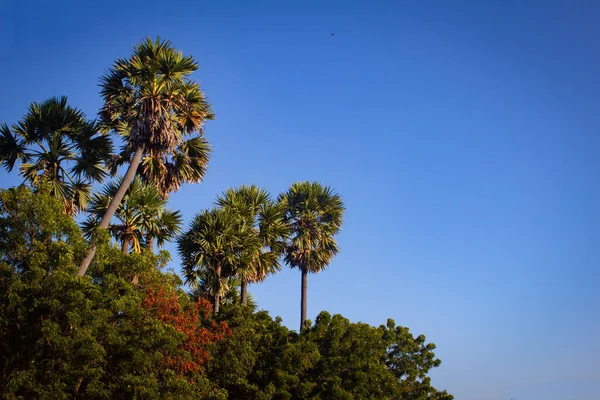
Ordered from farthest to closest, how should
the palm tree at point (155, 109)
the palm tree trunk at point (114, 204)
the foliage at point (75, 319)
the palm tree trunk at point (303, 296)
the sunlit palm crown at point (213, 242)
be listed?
1. the palm tree trunk at point (303, 296)
2. the sunlit palm crown at point (213, 242)
3. the palm tree at point (155, 109)
4. the palm tree trunk at point (114, 204)
5. the foliage at point (75, 319)

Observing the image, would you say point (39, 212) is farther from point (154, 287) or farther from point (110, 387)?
point (110, 387)

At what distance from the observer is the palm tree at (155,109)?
2331 cm

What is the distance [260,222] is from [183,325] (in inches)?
546

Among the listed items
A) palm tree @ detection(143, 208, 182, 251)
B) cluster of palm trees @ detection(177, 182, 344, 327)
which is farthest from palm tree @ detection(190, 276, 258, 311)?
palm tree @ detection(143, 208, 182, 251)

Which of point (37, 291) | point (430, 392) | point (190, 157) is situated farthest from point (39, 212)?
point (430, 392)

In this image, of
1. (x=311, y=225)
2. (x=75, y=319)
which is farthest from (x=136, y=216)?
(x=311, y=225)

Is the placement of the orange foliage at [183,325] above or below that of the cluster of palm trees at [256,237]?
below

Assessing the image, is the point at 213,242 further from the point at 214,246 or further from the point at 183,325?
the point at 183,325

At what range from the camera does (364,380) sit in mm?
26531

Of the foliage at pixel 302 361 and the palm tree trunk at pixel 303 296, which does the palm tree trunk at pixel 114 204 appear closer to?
the foliage at pixel 302 361

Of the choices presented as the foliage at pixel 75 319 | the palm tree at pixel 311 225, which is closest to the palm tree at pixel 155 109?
the foliage at pixel 75 319

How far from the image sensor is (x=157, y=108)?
75.8 ft

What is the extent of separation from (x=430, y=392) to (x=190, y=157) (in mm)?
19614

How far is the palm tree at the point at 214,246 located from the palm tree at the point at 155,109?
13.9ft
